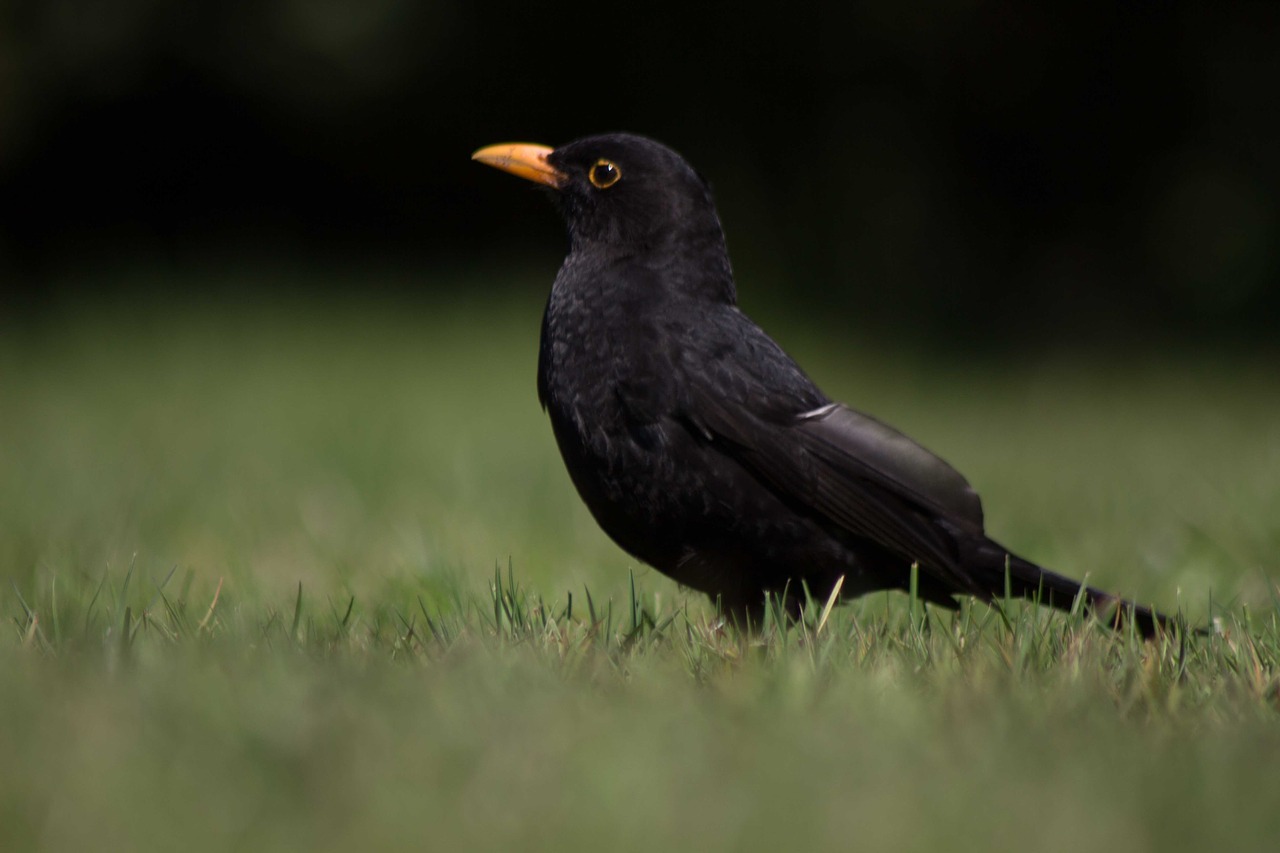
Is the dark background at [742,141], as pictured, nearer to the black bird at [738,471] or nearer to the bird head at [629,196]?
the bird head at [629,196]

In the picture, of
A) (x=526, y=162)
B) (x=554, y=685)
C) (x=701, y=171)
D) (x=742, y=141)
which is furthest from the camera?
(x=742, y=141)

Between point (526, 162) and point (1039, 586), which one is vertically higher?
point (526, 162)

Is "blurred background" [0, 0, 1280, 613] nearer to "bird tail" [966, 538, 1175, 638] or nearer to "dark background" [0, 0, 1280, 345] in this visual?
"dark background" [0, 0, 1280, 345]

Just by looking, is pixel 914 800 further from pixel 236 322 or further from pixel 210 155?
pixel 210 155

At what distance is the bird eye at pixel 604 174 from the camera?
3773 mm

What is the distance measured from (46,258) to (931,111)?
23.7 feet

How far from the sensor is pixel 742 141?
38.4ft

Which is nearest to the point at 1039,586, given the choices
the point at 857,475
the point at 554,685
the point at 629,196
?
the point at 857,475

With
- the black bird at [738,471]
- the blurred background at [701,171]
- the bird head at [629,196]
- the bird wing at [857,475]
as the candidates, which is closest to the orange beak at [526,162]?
the bird head at [629,196]

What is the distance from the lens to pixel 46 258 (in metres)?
11.4

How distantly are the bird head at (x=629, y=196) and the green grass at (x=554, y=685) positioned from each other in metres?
0.92

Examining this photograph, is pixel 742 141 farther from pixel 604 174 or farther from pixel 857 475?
pixel 857 475

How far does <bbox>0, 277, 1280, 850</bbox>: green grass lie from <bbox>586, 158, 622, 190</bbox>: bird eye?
41.3 inches

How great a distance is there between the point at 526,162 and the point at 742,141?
7997 mm
